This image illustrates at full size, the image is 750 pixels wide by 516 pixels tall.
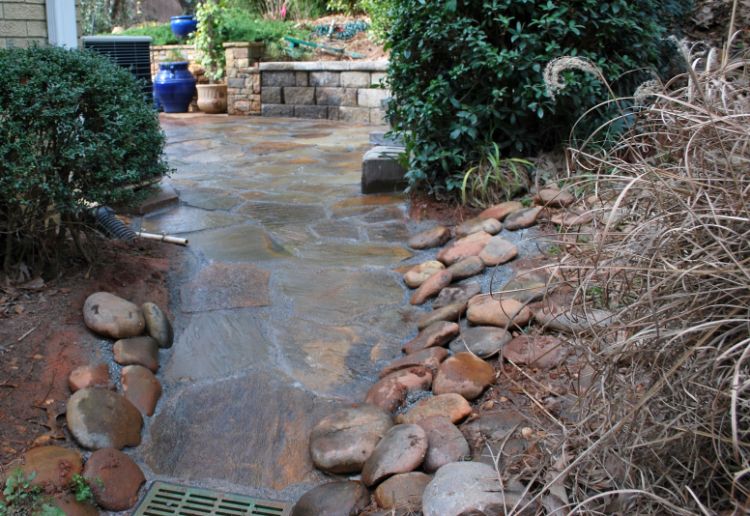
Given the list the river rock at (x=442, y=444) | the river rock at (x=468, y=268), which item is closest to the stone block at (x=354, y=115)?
the river rock at (x=468, y=268)

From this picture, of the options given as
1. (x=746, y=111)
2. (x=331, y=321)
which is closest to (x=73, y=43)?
(x=331, y=321)

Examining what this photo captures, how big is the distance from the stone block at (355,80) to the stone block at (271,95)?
3.50 ft

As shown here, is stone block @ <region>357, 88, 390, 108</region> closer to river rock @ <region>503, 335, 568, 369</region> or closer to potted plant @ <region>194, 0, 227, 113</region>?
potted plant @ <region>194, 0, 227, 113</region>

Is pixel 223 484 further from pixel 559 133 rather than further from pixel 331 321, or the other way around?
pixel 559 133

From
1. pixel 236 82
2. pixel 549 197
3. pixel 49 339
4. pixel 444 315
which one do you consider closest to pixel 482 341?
pixel 444 315

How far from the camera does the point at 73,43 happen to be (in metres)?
4.13

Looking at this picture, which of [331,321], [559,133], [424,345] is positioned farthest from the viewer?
[559,133]

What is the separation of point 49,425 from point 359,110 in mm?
8144

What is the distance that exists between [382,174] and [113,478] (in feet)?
10.8

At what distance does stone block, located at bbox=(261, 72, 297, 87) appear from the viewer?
10.5 metres

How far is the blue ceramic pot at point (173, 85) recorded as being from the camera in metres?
10.6

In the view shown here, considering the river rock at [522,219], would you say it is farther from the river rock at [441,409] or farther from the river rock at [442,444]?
the river rock at [442,444]

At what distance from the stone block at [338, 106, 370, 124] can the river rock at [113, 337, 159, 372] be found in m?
7.51

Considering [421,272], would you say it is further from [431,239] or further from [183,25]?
[183,25]
